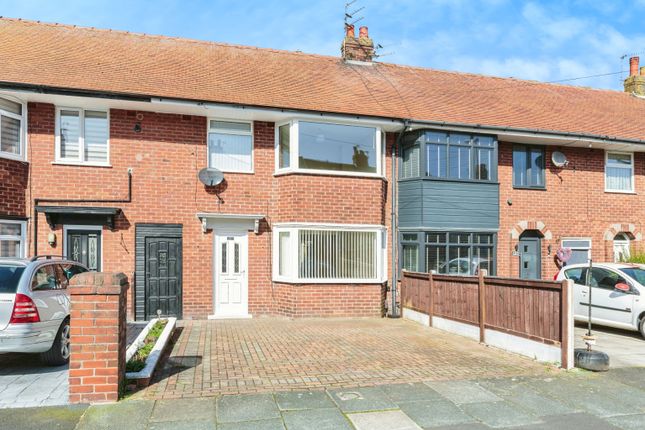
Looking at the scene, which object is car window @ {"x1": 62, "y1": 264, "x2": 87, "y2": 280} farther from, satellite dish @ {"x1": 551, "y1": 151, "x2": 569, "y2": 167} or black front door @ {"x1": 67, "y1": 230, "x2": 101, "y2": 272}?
satellite dish @ {"x1": 551, "y1": 151, "x2": 569, "y2": 167}

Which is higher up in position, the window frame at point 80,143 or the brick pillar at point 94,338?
the window frame at point 80,143

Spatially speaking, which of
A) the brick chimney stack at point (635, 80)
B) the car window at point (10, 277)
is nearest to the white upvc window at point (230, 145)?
the car window at point (10, 277)

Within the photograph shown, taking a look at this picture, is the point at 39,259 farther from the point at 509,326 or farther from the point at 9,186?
the point at 509,326

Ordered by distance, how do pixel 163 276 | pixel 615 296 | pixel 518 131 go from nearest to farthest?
1. pixel 615 296
2. pixel 163 276
3. pixel 518 131

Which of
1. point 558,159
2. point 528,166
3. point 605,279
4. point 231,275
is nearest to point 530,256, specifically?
point 528,166

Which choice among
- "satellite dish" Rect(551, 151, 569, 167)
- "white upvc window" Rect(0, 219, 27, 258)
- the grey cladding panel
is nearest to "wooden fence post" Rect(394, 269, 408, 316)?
the grey cladding panel

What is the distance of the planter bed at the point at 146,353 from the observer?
546 cm

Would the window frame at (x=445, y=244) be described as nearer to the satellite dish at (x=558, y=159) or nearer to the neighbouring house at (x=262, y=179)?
the neighbouring house at (x=262, y=179)

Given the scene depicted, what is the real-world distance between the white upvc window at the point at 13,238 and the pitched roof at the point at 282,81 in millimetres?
2922

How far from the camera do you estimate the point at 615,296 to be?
925cm

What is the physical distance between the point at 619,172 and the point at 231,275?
11.7 meters

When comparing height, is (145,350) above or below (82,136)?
below

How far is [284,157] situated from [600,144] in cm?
892

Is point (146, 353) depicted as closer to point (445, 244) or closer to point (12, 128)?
point (12, 128)
